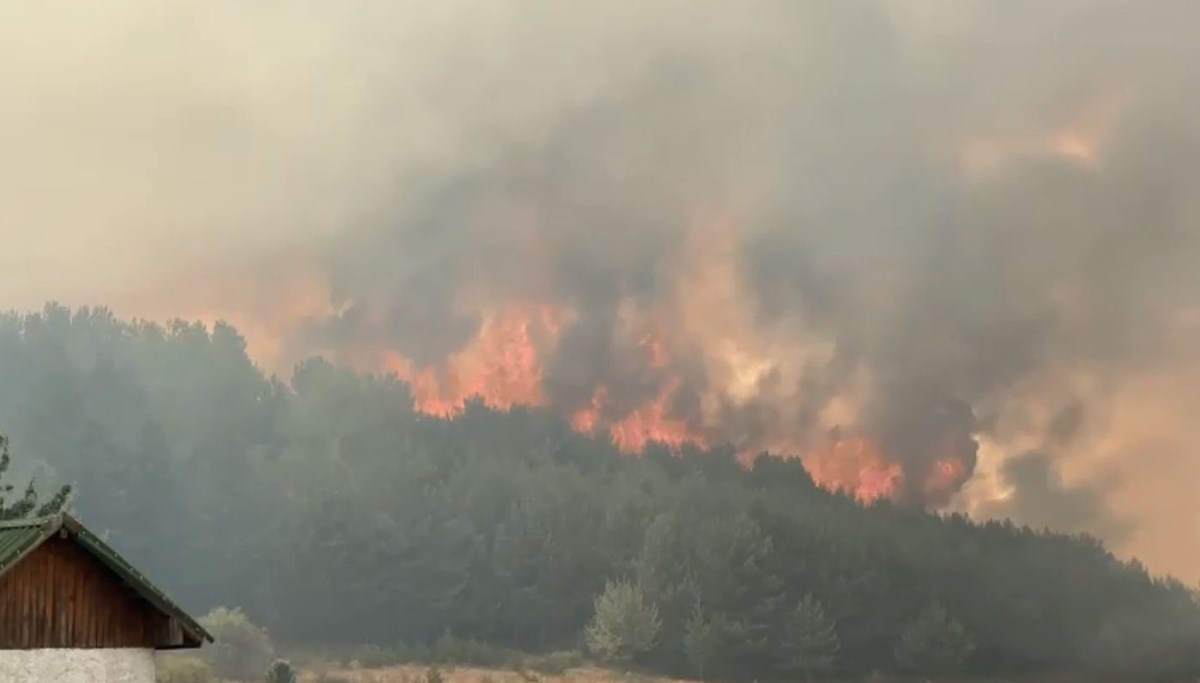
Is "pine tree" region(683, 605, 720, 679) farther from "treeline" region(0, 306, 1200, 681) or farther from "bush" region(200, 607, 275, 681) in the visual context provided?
"bush" region(200, 607, 275, 681)

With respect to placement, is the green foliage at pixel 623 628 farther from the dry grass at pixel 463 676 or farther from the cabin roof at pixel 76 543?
the cabin roof at pixel 76 543

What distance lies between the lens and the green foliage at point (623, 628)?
105250mm

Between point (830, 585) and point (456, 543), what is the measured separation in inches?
1441

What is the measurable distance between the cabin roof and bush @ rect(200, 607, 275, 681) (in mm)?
63795

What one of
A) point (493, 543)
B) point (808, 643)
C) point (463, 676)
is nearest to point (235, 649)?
point (463, 676)

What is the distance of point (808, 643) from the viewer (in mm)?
109625

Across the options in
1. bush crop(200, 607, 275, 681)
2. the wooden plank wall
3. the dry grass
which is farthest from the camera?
the dry grass

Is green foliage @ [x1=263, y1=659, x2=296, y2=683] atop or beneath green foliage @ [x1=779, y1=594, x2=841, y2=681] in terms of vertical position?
beneath

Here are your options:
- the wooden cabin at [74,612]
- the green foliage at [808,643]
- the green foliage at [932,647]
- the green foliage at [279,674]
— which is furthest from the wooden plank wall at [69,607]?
the green foliage at [932,647]

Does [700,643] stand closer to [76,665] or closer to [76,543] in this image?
[76,665]

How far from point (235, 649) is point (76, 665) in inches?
2746

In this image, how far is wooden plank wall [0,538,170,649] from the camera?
20906 millimetres

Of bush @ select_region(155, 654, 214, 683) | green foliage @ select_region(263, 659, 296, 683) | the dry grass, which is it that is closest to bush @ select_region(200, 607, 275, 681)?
the dry grass

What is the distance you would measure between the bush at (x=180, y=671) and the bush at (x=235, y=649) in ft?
29.3
